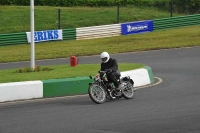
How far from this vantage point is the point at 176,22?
1521 inches

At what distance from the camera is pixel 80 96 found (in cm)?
1599

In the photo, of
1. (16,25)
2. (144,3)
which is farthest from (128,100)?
(144,3)

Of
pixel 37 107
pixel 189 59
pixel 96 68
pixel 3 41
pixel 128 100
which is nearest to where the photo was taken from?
pixel 37 107

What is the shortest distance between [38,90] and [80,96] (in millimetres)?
1160

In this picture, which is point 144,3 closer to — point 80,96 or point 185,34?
point 185,34

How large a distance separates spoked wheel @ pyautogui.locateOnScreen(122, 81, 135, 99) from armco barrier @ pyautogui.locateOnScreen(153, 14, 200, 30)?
22292mm

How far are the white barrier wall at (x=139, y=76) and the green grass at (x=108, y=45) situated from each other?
37.4 feet

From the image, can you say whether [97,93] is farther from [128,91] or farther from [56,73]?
[56,73]

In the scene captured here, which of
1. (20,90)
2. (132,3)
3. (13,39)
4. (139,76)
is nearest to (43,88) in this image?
(20,90)

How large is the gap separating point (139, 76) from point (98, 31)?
1849cm

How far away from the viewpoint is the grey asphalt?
445 inches

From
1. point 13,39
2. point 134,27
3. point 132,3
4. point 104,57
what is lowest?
point 13,39

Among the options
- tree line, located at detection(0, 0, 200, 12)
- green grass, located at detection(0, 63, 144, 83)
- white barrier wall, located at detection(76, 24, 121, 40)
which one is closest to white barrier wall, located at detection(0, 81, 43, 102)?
green grass, located at detection(0, 63, 144, 83)

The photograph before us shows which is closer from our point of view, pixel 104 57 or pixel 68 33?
pixel 104 57
